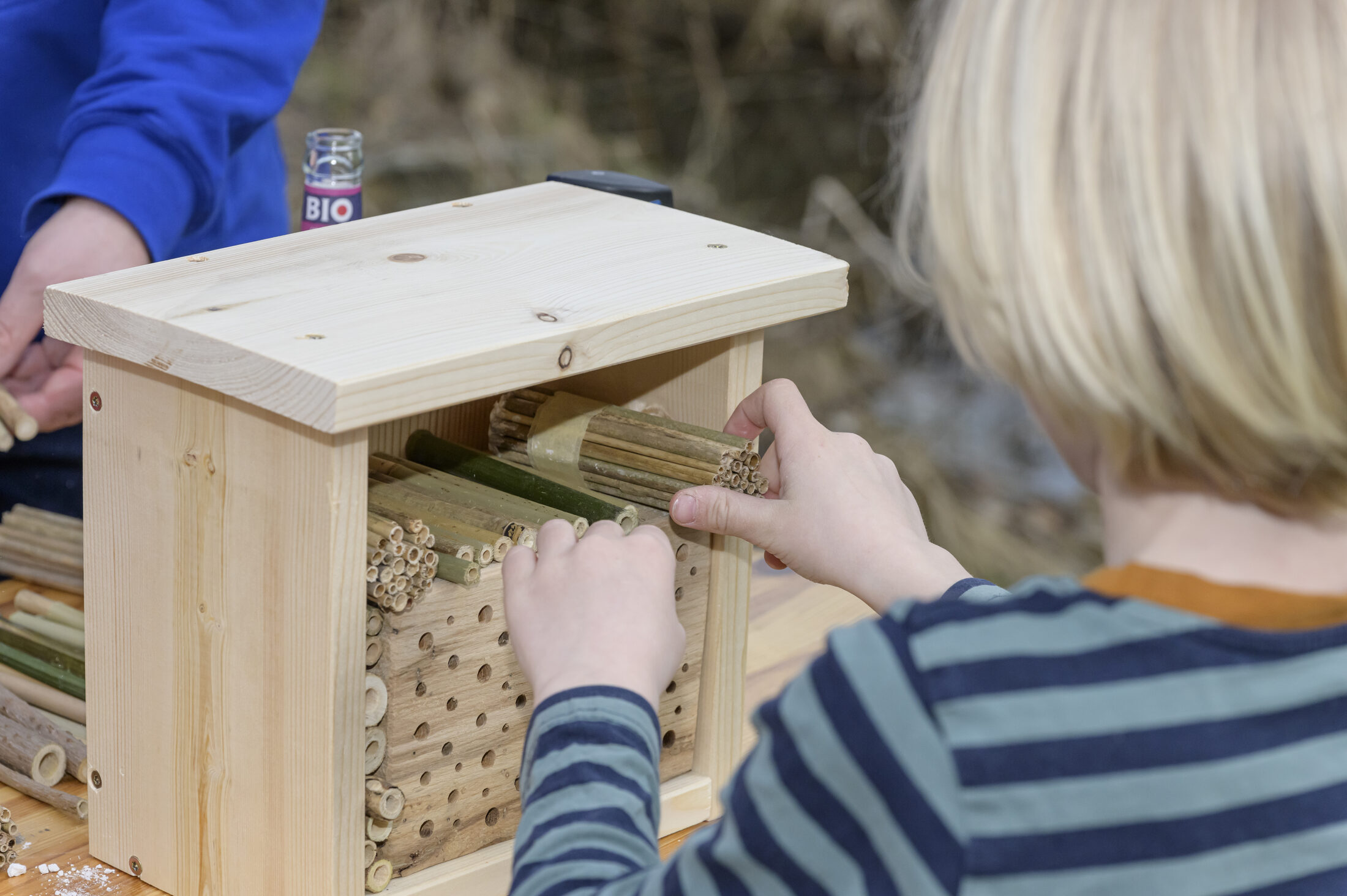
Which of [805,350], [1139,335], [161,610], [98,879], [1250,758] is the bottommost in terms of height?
[805,350]

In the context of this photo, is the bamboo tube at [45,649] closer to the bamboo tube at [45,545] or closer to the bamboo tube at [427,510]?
the bamboo tube at [45,545]

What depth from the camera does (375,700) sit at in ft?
2.86

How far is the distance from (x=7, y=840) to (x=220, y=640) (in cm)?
21

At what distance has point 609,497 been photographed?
1.04 meters

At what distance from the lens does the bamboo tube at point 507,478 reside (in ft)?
3.18

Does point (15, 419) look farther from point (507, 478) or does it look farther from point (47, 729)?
point (507, 478)

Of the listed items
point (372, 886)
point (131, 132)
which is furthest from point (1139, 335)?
point (131, 132)

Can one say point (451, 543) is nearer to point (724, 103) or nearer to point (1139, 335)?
point (1139, 335)

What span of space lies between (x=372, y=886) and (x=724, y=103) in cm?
348

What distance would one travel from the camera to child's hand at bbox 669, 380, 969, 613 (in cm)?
93

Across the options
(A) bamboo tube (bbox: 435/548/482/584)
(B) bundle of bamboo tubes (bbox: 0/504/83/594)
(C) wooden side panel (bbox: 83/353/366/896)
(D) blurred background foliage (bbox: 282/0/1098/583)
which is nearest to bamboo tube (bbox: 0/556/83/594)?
(B) bundle of bamboo tubes (bbox: 0/504/83/594)

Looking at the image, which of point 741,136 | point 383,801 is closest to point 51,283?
point 383,801

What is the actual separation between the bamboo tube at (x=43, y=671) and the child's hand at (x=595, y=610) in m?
0.46

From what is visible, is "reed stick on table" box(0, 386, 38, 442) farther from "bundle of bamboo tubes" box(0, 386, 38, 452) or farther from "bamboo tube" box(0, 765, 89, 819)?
"bamboo tube" box(0, 765, 89, 819)
